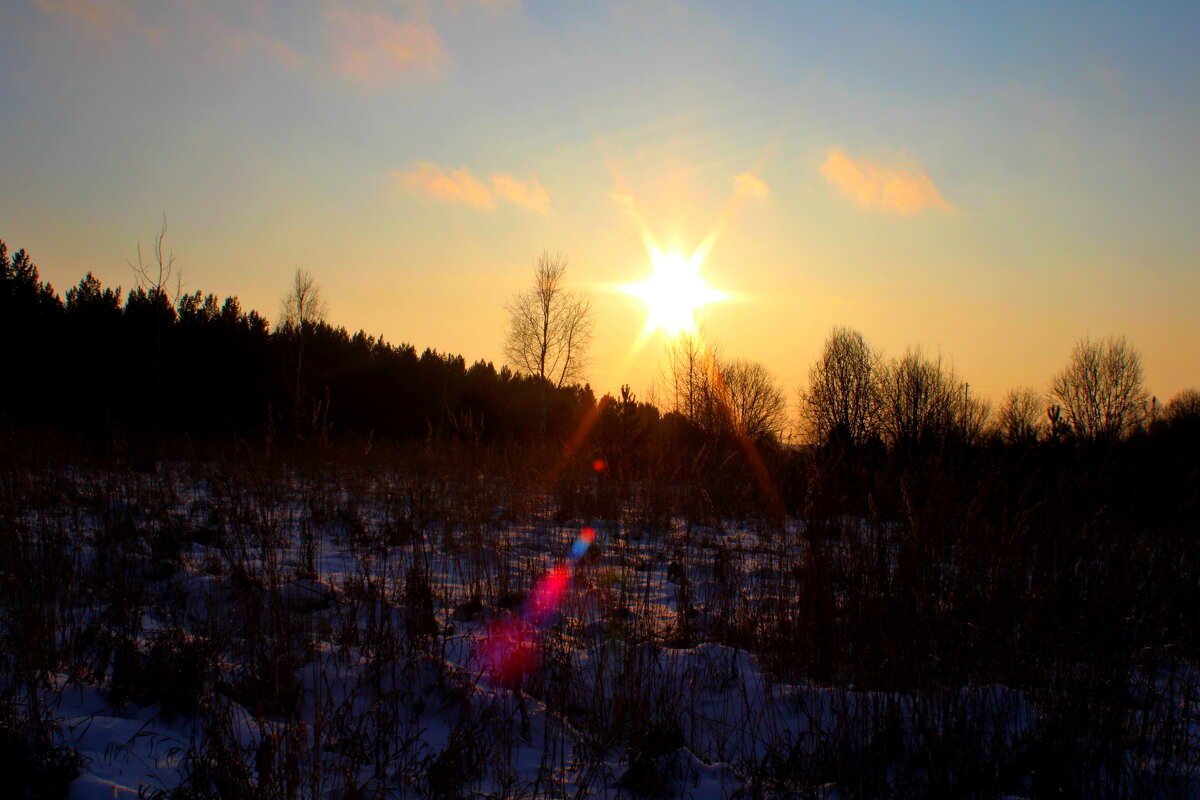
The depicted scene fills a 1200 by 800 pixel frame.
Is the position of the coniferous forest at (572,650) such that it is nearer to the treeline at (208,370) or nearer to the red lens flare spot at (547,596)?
the red lens flare spot at (547,596)

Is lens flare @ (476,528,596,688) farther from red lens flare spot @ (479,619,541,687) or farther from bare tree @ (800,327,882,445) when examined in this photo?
bare tree @ (800,327,882,445)

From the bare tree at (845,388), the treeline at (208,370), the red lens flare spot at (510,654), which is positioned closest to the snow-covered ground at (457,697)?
the red lens flare spot at (510,654)

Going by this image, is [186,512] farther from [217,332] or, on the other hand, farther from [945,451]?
[217,332]

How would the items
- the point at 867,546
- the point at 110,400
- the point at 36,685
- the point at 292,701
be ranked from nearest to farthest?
1. the point at 36,685
2. the point at 292,701
3. the point at 867,546
4. the point at 110,400

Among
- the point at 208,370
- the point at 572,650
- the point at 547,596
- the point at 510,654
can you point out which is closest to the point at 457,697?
the point at 510,654

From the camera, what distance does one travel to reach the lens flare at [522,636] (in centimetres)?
356

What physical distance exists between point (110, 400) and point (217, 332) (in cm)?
624

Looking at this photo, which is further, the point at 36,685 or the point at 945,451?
the point at 945,451

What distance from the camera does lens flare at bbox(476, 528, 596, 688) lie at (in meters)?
3.56

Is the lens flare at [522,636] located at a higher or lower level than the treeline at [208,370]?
lower

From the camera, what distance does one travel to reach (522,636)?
3.73 metres

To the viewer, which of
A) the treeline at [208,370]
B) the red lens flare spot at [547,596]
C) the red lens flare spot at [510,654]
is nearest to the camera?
the red lens flare spot at [510,654]

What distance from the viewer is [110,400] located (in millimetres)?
26750

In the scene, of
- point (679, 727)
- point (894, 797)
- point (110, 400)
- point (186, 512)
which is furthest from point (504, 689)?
point (110, 400)
